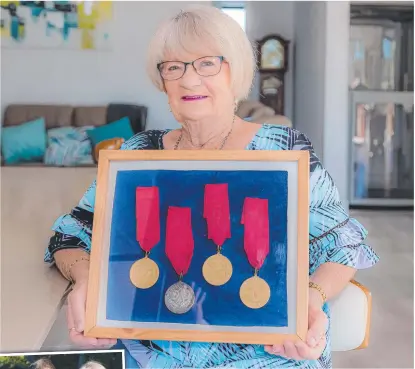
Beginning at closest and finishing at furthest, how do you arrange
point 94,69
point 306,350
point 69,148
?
point 306,350 < point 69,148 < point 94,69

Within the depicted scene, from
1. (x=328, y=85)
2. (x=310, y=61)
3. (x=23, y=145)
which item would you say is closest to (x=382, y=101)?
(x=310, y=61)

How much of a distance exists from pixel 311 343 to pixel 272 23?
1877 mm

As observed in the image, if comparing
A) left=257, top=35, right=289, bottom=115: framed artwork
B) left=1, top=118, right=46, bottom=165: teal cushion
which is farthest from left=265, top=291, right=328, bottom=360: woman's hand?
left=257, top=35, right=289, bottom=115: framed artwork

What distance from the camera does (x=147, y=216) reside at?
2.64ft

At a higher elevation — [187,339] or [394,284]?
[187,339]

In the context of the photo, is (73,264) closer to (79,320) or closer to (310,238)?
(79,320)

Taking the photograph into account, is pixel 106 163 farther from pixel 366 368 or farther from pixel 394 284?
pixel 394 284

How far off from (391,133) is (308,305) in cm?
374

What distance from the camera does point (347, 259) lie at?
0.86 metres

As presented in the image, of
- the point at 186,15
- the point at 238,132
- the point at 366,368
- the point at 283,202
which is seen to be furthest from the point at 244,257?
the point at 366,368

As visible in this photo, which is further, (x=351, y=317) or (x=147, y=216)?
(x=351, y=317)

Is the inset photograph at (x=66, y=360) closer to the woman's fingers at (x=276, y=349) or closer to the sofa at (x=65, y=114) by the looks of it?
the woman's fingers at (x=276, y=349)

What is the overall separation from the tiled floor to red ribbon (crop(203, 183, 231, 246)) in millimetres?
814

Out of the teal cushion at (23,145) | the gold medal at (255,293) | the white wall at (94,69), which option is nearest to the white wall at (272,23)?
the white wall at (94,69)
